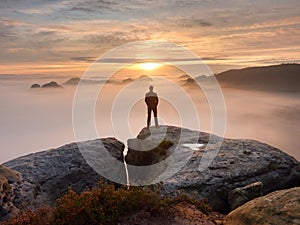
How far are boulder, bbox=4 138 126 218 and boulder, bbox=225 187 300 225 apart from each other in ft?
26.8

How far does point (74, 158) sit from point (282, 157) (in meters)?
11.2

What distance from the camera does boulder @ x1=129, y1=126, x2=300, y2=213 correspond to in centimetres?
1506

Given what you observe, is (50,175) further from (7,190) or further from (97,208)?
(97,208)

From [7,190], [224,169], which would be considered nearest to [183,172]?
[224,169]

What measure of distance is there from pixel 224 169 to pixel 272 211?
24.0 ft

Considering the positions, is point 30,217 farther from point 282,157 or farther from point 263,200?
point 282,157

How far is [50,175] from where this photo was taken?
16.0 metres

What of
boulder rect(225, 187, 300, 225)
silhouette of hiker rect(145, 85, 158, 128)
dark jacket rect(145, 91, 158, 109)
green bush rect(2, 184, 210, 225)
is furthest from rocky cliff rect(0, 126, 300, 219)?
dark jacket rect(145, 91, 158, 109)

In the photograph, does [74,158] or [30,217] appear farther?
[74,158]

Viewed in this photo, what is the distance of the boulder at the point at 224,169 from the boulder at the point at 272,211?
4.33 meters

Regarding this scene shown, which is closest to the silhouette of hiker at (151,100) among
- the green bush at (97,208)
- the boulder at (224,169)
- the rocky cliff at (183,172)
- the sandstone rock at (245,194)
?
the rocky cliff at (183,172)

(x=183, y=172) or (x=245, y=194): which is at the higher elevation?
(x=245, y=194)

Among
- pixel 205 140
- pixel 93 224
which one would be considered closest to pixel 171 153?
pixel 205 140

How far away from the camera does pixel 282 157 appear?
61.0ft
